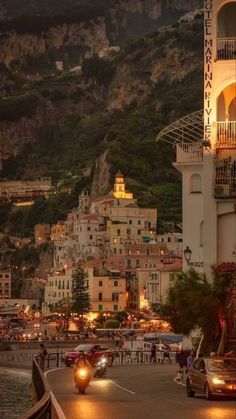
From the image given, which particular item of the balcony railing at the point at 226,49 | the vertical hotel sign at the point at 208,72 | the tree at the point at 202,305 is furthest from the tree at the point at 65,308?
the tree at the point at 202,305

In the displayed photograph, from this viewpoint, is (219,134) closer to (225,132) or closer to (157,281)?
(225,132)

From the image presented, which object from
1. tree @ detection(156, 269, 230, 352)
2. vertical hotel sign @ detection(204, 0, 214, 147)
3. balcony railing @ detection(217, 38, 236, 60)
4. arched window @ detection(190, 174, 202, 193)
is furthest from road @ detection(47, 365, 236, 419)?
arched window @ detection(190, 174, 202, 193)

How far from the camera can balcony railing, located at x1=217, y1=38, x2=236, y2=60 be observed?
47031 mm

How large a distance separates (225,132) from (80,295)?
110915mm

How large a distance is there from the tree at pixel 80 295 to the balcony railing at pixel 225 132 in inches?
4339

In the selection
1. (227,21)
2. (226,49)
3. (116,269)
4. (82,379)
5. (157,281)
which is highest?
(227,21)

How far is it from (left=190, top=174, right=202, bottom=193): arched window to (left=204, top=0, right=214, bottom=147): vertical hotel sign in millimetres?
13419

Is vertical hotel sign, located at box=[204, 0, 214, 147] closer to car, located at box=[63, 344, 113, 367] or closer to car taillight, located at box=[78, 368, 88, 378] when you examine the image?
car taillight, located at box=[78, 368, 88, 378]

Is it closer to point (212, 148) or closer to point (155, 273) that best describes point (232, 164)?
point (212, 148)

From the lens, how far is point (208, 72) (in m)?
47.1

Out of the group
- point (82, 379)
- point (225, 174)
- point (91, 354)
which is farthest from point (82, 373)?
point (91, 354)

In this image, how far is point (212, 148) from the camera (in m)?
47.1

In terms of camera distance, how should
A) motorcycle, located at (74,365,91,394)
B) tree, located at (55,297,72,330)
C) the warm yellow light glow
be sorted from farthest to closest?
Result: the warm yellow light glow < tree, located at (55,297,72,330) < motorcycle, located at (74,365,91,394)

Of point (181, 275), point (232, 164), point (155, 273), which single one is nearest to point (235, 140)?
point (232, 164)
